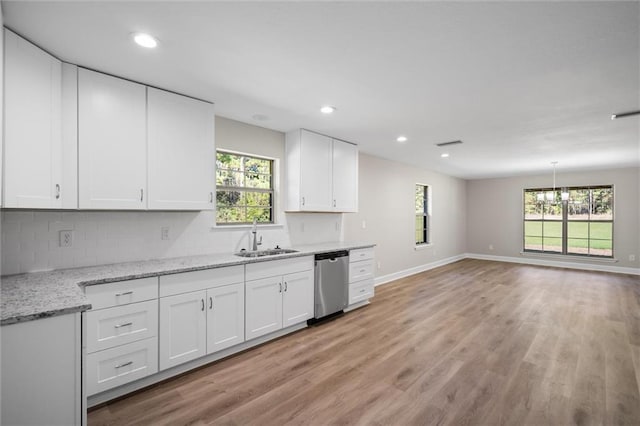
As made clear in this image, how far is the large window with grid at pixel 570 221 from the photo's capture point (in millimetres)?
7180

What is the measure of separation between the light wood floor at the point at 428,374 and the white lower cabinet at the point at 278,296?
208mm

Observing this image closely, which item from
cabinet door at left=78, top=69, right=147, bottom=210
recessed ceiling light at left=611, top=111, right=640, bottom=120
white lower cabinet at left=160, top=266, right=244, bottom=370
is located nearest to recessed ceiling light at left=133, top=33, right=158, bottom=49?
cabinet door at left=78, top=69, right=147, bottom=210

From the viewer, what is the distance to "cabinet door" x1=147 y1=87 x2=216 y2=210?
264 cm

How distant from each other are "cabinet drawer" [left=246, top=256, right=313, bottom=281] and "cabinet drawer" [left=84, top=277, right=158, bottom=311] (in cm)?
87

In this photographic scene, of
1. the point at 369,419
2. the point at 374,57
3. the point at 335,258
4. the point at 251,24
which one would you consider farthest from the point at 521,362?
the point at 251,24

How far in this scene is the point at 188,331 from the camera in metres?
2.55

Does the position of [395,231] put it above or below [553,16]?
below

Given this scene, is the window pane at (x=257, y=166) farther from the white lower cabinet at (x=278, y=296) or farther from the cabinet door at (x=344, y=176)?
the white lower cabinet at (x=278, y=296)

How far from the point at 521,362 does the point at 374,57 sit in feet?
9.74

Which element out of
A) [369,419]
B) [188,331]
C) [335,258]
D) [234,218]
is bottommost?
[369,419]

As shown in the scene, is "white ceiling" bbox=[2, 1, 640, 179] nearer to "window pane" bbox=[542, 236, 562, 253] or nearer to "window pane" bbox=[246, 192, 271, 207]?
"window pane" bbox=[246, 192, 271, 207]

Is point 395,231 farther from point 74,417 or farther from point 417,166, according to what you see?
point 74,417

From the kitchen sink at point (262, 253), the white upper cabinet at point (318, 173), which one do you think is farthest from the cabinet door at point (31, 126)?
the white upper cabinet at point (318, 173)

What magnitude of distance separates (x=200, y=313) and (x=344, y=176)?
2740mm
